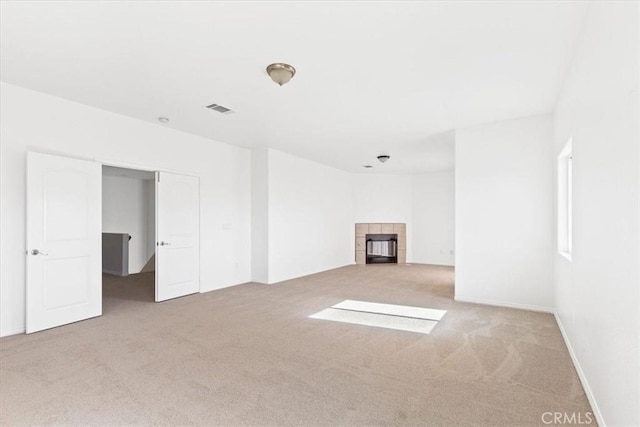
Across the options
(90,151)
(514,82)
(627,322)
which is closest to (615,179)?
(627,322)

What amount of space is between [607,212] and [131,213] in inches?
363

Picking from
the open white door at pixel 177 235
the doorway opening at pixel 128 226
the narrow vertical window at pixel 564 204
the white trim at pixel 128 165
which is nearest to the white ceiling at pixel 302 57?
the white trim at pixel 128 165

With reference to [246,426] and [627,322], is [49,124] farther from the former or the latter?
[627,322]

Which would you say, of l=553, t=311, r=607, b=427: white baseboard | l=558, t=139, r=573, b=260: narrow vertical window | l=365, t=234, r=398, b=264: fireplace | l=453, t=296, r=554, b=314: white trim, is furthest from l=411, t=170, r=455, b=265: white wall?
l=553, t=311, r=607, b=427: white baseboard

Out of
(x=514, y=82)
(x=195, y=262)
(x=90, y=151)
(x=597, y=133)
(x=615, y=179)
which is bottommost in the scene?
(x=195, y=262)

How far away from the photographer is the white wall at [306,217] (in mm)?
6816

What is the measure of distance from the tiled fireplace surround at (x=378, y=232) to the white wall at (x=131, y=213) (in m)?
5.47

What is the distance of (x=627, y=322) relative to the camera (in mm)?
1587

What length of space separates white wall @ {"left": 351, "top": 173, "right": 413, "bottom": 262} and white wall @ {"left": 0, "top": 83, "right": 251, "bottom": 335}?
413 centimetres

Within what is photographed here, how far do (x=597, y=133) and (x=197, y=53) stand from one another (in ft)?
9.76

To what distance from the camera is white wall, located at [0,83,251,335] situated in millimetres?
3670

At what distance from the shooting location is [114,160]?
4.61 meters

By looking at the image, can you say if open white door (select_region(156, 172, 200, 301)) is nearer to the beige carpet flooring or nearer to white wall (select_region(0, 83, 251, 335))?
white wall (select_region(0, 83, 251, 335))

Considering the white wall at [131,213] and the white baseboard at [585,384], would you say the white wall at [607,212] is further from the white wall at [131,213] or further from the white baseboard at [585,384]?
the white wall at [131,213]
